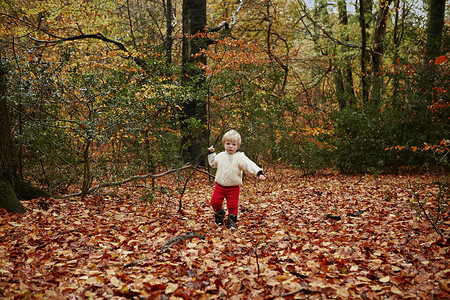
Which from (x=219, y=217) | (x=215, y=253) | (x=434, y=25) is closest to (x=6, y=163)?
(x=219, y=217)

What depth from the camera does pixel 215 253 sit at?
3.58 meters

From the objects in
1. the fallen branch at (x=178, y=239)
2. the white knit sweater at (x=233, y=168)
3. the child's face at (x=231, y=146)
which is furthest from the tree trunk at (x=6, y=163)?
the child's face at (x=231, y=146)

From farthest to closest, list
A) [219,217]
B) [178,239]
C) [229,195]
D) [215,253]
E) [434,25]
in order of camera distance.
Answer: [434,25], [219,217], [229,195], [178,239], [215,253]

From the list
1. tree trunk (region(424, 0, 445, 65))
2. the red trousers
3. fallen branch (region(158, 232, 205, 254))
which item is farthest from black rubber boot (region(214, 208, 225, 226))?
tree trunk (region(424, 0, 445, 65))

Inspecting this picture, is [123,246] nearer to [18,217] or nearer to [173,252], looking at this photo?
[173,252]

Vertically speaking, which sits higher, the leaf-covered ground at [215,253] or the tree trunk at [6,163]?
the tree trunk at [6,163]

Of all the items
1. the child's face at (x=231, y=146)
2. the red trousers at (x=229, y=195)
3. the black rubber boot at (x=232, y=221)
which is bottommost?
the black rubber boot at (x=232, y=221)

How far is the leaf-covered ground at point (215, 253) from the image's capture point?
2.56 metres

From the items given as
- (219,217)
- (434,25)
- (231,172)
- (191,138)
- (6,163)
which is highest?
(434,25)

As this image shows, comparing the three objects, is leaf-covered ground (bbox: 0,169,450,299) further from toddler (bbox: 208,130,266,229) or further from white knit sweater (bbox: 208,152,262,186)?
white knit sweater (bbox: 208,152,262,186)

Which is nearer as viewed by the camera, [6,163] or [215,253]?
[215,253]

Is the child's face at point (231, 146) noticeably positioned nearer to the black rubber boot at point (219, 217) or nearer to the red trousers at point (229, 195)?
the red trousers at point (229, 195)

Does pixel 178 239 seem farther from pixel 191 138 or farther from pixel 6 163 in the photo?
pixel 191 138

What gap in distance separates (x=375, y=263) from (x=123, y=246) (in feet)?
9.63
